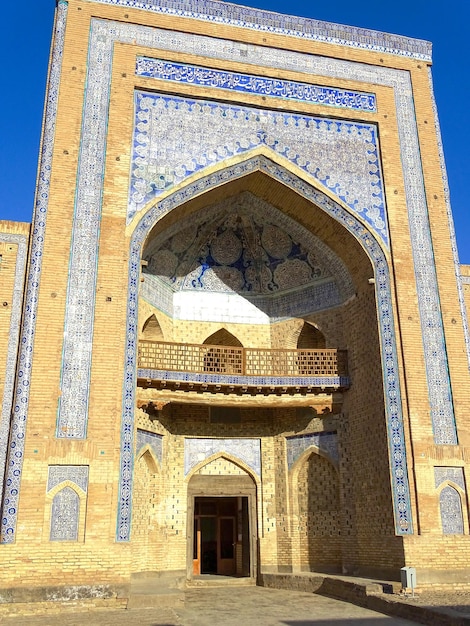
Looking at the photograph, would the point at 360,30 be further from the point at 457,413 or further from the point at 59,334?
the point at 59,334

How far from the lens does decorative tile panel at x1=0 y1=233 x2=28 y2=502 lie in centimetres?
822

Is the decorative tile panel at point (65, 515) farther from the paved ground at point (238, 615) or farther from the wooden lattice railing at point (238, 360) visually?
the wooden lattice railing at point (238, 360)

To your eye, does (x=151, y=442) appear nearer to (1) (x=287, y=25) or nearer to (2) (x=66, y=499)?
(2) (x=66, y=499)

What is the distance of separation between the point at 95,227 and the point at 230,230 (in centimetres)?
349

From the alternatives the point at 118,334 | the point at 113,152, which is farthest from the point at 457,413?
the point at 113,152

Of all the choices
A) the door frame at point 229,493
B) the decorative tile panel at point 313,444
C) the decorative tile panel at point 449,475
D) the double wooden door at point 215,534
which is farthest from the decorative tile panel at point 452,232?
the double wooden door at point 215,534

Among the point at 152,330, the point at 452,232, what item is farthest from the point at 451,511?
the point at 152,330

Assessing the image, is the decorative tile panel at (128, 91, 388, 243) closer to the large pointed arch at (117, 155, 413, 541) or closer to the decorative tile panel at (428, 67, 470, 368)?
the large pointed arch at (117, 155, 413, 541)

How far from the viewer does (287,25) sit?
11.1 m

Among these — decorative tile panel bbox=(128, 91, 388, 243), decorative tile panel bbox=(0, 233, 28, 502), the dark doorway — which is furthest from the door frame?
decorative tile panel bbox=(128, 91, 388, 243)

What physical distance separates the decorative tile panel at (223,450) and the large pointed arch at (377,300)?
281 centimetres

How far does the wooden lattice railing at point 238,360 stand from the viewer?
9.86 m

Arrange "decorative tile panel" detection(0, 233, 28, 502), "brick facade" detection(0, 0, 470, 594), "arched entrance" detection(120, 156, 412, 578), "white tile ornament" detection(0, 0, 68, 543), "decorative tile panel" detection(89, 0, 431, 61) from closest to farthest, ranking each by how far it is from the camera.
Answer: "white tile ornament" detection(0, 0, 68, 543), "brick facade" detection(0, 0, 470, 594), "decorative tile panel" detection(0, 233, 28, 502), "arched entrance" detection(120, 156, 412, 578), "decorative tile panel" detection(89, 0, 431, 61)

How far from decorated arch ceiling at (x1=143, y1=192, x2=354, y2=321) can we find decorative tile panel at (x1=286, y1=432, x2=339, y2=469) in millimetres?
2309
